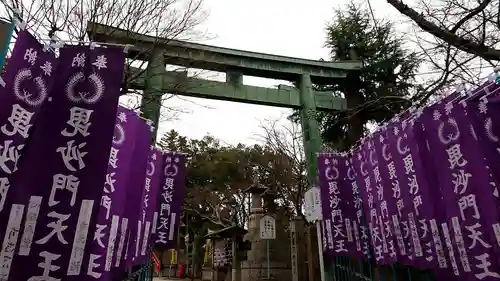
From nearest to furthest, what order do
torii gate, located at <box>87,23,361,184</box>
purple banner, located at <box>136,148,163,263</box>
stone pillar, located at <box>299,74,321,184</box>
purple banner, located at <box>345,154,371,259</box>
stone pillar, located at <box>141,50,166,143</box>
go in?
purple banner, located at <box>136,148,163,263</box>
purple banner, located at <box>345,154,371,259</box>
stone pillar, located at <box>141,50,166,143</box>
torii gate, located at <box>87,23,361,184</box>
stone pillar, located at <box>299,74,321,184</box>

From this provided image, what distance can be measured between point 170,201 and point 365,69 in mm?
8102

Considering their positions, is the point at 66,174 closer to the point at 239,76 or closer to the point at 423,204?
the point at 423,204

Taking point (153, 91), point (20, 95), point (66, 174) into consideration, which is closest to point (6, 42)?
point (20, 95)

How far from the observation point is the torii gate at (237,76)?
878cm

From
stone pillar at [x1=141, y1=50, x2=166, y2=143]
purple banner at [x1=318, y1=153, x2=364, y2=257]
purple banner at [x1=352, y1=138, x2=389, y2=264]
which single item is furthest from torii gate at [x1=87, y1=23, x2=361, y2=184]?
purple banner at [x1=352, y1=138, x2=389, y2=264]

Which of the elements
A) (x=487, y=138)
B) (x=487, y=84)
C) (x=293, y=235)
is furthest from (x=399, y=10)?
(x=293, y=235)

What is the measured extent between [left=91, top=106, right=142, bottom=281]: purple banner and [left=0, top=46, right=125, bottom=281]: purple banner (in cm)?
71

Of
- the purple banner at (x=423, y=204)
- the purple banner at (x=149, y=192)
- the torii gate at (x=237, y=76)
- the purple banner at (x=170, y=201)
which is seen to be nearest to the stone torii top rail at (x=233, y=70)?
the torii gate at (x=237, y=76)

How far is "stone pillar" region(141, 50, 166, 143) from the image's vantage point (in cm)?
873

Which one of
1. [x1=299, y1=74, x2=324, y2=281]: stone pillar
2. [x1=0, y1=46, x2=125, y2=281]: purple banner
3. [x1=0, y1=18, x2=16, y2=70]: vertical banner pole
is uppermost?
[x1=299, y1=74, x2=324, y2=281]: stone pillar

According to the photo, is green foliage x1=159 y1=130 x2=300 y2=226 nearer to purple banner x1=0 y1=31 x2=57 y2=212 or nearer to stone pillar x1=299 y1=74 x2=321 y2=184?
stone pillar x1=299 y1=74 x2=321 y2=184

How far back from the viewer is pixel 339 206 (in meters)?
8.36

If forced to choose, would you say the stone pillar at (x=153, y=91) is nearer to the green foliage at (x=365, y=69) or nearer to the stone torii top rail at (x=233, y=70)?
the stone torii top rail at (x=233, y=70)

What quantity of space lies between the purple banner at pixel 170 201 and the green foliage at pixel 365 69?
5.59m
